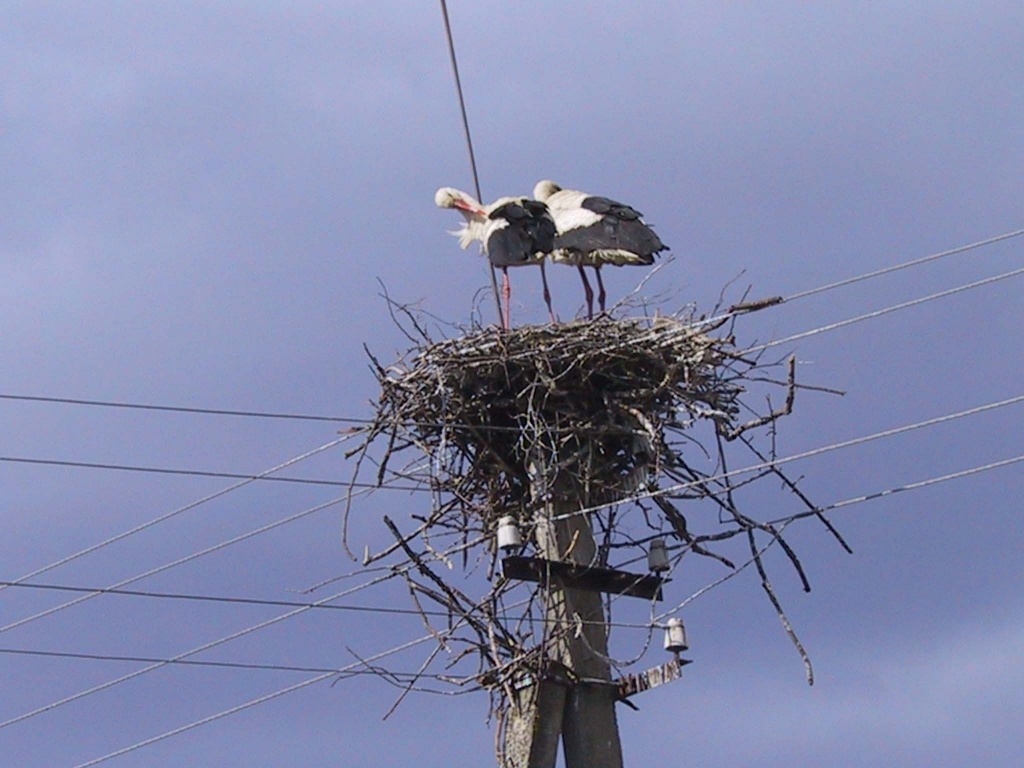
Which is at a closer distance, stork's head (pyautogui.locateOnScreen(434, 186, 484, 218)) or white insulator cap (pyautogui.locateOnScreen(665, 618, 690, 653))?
white insulator cap (pyautogui.locateOnScreen(665, 618, 690, 653))

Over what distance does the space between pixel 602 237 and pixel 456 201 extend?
2.19 m

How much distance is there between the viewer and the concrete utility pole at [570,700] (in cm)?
906

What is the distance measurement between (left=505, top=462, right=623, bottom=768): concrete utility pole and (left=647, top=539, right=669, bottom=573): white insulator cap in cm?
34

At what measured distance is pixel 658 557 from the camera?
9852 mm

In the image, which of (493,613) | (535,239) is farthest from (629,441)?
(535,239)

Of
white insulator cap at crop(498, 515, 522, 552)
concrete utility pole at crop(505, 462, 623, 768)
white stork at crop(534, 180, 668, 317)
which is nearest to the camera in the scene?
concrete utility pole at crop(505, 462, 623, 768)

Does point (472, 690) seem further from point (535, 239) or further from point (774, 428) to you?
point (535, 239)

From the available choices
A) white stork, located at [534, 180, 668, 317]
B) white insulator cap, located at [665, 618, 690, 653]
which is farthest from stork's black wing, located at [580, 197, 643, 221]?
white insulator cap, located at [665, 618, 690, 653]

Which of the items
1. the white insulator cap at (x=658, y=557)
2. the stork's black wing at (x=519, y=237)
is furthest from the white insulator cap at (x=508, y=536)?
the stork's black wing at (x=519, y=237)

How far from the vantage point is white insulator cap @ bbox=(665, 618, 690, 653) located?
9352 mm

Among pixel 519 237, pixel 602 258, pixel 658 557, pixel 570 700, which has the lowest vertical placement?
pixel 570 700

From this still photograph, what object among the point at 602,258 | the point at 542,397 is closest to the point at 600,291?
the point at 602,258

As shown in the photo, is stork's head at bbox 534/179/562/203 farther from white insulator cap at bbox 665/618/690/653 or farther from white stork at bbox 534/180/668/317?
white insulator cap at bbox 665/618/690/653

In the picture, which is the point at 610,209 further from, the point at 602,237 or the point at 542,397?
the point at 542,397
